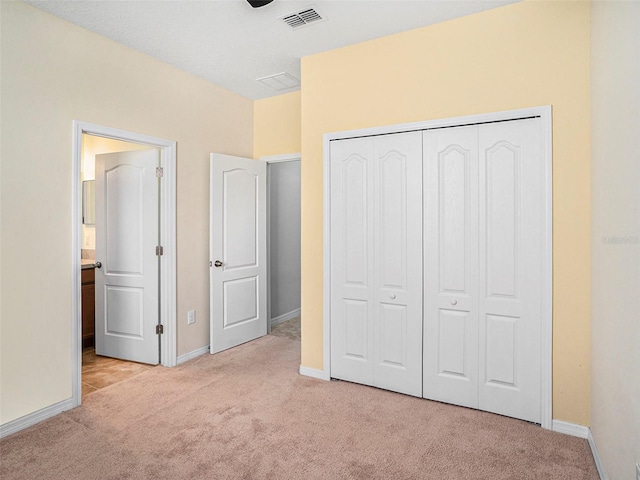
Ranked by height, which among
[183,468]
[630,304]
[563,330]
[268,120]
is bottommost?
[183,468]

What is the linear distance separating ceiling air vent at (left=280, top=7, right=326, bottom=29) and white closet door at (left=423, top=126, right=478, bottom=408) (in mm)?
1121

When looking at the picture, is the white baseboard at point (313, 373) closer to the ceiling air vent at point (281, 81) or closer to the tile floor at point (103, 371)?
the tile floor at point (103, 371)

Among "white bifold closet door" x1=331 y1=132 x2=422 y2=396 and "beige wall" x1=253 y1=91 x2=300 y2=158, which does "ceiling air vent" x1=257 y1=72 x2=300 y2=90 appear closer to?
"beige wall" x1=253 y1=91 x2=300 y2=158

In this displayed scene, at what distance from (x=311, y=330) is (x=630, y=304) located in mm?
2342

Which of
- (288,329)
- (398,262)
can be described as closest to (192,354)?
(288,329)

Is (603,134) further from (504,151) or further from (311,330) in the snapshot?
(311,330)

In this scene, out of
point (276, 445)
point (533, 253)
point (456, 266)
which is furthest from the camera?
point (456, 266)

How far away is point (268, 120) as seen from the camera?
4477mm

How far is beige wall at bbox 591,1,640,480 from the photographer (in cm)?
144

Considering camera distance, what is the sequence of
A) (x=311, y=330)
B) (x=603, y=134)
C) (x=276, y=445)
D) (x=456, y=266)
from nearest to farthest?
(x=603, y=134) < (x=276, y=445) < (x=456, y=266) < (x=311, y=330)

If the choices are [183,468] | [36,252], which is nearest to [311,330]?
[183,468]

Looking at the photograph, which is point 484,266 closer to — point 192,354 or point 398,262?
point 398,262

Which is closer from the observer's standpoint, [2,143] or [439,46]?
[2,143]

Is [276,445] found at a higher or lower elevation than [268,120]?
lower
